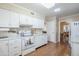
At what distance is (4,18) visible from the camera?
2.49 meters

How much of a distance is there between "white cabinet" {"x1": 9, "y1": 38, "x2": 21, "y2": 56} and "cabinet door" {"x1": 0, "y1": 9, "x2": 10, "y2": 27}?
52 centimetres

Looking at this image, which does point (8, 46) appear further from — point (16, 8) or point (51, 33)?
point (51, 33)

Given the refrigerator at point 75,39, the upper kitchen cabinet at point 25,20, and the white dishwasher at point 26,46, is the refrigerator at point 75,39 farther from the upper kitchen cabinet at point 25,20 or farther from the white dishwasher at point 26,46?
the upper kitchen cabinet at point 25,20

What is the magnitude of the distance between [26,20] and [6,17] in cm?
105

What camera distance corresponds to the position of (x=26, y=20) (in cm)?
349

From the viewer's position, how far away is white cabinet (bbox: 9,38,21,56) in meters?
2.49

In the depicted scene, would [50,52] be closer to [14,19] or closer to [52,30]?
[14,19]

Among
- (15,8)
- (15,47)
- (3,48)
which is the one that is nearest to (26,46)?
(15,47)

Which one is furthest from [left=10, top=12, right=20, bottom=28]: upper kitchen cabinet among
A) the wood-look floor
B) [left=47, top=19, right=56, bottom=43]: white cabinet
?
[left=47, top=19, right=56, bottom=43]: white cabinet

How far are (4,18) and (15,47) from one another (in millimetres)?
914

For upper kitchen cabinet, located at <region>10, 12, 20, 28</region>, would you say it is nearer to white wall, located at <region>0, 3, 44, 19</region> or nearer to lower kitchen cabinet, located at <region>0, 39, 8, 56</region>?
white wall, located at <region>0, 3, 44, 19</region>

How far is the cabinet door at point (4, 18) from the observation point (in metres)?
2.40

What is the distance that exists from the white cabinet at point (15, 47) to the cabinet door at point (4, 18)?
0.52 metres

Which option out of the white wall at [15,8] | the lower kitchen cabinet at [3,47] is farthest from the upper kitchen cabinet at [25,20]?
the lower kitchen cabinet at [3,47]
